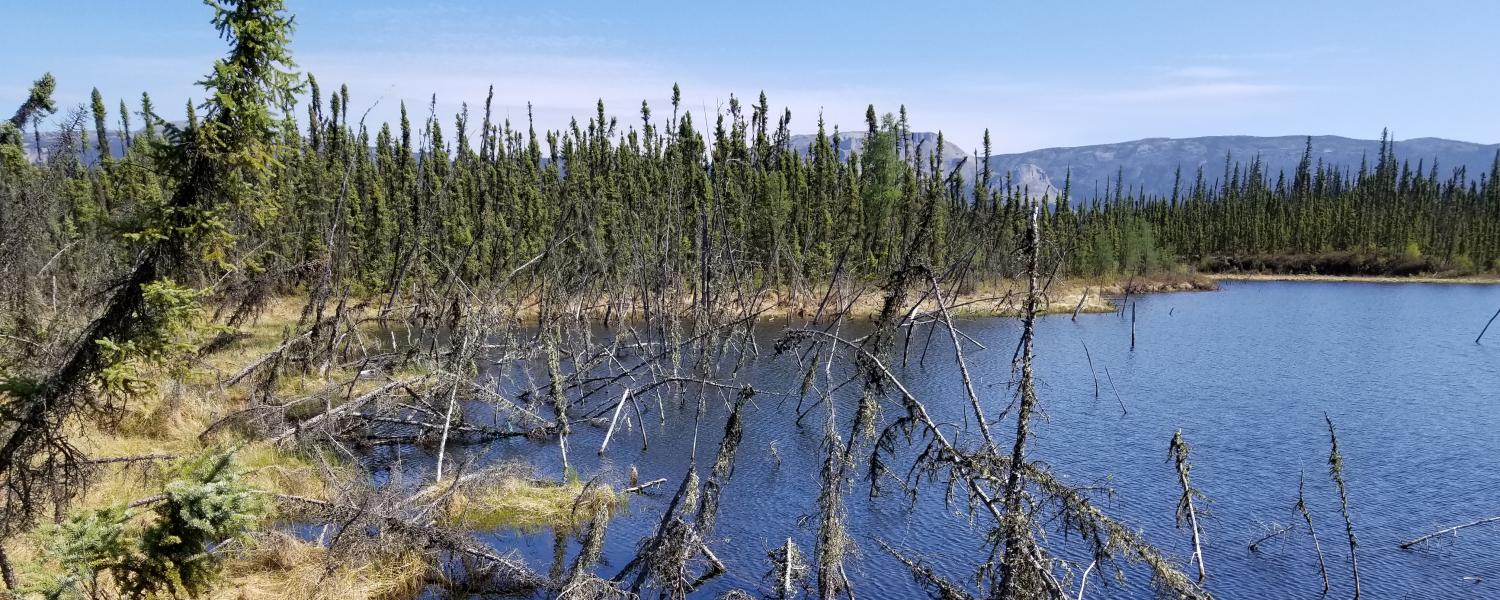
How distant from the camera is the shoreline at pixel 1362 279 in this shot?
86312mm

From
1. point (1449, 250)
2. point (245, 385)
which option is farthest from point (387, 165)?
point (1449, 250)

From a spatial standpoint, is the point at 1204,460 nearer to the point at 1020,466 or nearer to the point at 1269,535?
the point at 1269,535

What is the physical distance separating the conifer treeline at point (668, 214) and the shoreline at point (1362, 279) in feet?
9.18

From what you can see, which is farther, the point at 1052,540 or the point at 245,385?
the point at 245,385

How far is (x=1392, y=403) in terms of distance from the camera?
28.4 m

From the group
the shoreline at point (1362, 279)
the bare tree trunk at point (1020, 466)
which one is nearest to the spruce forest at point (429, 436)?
the bare tree trunk at point (1020, 466)

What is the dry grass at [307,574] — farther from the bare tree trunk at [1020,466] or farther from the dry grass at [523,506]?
the bare tree trunk at [1020,466]

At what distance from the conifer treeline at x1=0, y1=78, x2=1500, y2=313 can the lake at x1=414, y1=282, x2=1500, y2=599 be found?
17.6 ft

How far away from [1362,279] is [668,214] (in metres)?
90.4

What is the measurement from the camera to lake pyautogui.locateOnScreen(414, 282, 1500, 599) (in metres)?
15.5

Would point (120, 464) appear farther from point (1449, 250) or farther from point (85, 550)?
point (1449, 250)

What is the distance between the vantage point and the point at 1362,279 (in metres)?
90.3

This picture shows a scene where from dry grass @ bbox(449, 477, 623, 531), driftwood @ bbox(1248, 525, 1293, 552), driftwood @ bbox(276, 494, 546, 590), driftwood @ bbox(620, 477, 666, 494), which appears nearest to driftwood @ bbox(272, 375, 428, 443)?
dry grass @ bbox(449, 477, 623, 531)

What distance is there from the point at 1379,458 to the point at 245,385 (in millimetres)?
29184
